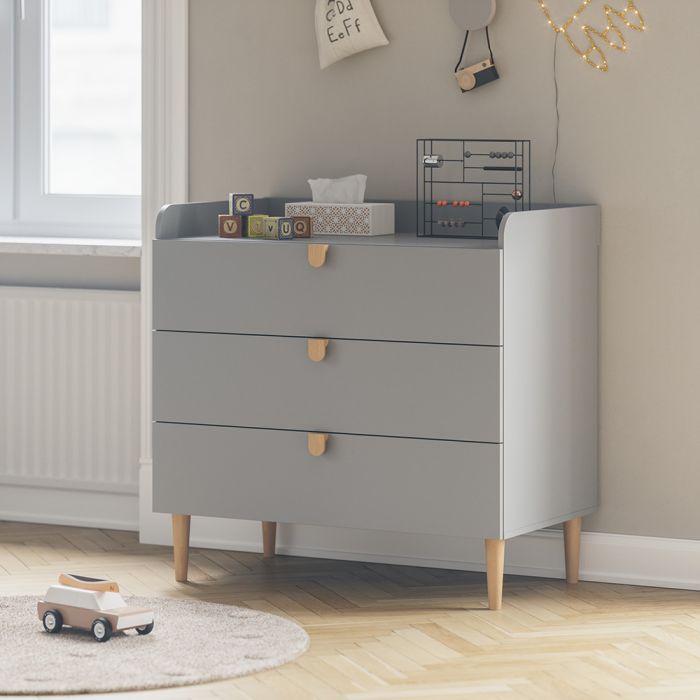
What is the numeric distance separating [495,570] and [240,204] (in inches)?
38.5

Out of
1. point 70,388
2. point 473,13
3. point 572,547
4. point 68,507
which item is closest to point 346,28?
point 473,13

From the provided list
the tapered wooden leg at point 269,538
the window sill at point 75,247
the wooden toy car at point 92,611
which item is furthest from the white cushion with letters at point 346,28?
the wooden toy car at point 92,611

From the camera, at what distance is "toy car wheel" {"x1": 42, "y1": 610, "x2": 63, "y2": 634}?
110 inches

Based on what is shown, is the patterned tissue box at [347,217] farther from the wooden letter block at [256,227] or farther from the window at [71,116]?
the window at [71,116]

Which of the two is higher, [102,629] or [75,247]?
[75,247]

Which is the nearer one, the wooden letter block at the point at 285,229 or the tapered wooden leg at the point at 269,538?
the wooden letter block at the point at 285,229

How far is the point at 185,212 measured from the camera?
3.30 m

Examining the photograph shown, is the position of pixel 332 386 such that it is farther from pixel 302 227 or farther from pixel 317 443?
pixel 302 227

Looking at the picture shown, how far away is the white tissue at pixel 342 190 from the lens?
3.36 metres

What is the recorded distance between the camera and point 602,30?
3236 mm

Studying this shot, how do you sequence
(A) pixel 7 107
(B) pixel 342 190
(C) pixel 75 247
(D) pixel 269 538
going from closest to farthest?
(B) pixel 342 190 → (D) pixel 269 538 → (C) pixel 75 247 → (A) pixel 7 107

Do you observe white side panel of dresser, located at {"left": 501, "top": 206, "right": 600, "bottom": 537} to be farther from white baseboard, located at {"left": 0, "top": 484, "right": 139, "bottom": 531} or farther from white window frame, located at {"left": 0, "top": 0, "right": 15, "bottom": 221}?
white window frame, located at {"left": 0, "top": 0, "right": 15, "bottom": 221}

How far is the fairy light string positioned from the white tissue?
1.80ft

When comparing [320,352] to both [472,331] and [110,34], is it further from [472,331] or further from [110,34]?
[110,34]
